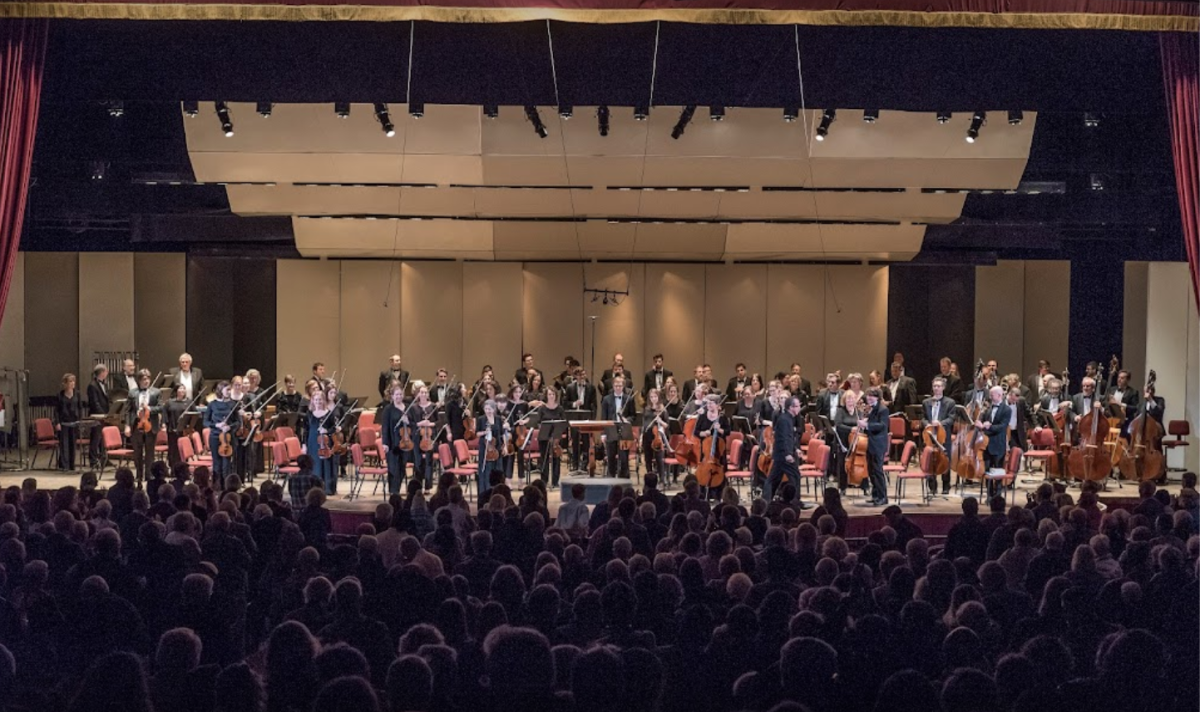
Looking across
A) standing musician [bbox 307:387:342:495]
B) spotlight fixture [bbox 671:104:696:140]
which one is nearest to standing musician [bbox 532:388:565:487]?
standing musician [bbox 307:387:342:495]

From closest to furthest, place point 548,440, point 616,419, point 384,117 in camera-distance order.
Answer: point 384,117, point 548,440, point 616,419

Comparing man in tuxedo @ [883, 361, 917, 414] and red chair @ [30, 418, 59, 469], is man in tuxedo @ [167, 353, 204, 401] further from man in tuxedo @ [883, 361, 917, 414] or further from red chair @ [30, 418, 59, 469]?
man in tuxedo @ [883, 361, 917, 414]

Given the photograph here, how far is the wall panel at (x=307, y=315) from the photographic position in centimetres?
2136

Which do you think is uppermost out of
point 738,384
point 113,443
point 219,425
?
point 738,384

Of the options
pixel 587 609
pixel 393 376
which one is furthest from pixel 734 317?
pixel 587 609

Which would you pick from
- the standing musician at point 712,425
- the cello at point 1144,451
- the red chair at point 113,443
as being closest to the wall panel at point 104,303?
the red chair at point 113,443

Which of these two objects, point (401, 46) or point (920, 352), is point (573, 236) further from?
point (401, 46)

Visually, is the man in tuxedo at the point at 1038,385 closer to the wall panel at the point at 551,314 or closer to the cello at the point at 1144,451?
the cello at the point at 1144,451

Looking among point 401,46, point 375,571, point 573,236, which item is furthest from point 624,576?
point 573,236

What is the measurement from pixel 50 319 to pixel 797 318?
12.5 metres

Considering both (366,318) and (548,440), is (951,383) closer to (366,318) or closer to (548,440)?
(548,440)

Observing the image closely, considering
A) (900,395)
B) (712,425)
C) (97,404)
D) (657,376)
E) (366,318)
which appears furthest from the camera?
(366,318)

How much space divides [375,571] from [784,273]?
15.3 m

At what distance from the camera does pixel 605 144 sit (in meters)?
16.6
